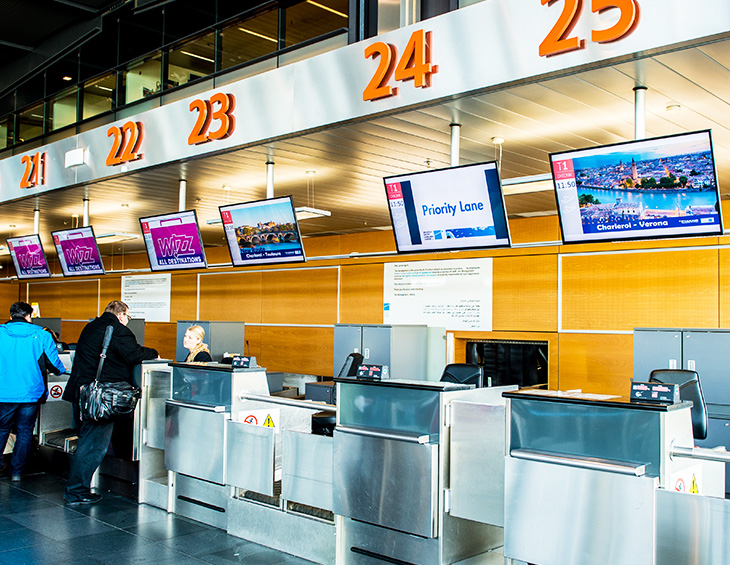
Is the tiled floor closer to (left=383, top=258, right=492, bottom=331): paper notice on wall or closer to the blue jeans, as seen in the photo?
the blue jeans

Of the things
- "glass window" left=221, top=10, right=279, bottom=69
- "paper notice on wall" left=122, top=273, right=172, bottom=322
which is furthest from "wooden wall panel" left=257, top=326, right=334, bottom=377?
"glass window" left=221, top=10, right=279, bottom=69

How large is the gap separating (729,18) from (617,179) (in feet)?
3.53

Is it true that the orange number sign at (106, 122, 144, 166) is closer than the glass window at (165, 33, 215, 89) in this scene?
Yes

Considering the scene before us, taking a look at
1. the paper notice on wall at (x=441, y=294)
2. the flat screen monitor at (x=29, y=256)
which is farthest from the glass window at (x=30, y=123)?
the paper notice on wall at (x=441, y=294)

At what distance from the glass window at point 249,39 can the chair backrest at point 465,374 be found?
3.20 meters

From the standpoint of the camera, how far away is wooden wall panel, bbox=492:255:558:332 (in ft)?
23.9

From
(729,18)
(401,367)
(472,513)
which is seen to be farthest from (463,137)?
(401,367)

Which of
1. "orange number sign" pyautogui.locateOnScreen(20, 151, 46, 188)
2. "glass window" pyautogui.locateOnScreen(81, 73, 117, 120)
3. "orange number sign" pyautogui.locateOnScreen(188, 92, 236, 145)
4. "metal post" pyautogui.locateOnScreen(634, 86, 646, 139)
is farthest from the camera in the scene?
"glass window" pyautogui.locateOnScreen(81, 73, 117, 120)

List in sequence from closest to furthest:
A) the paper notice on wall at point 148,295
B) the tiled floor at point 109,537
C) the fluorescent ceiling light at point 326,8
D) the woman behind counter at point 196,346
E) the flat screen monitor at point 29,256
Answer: the tiled floor at point 109,537
the fluorescent ceiling light at point 326,8
the woman behind counter at point 196,346
the flat screen monitor at point 29,256
the paper notice on wall at point 148,295

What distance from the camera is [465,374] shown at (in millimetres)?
5965

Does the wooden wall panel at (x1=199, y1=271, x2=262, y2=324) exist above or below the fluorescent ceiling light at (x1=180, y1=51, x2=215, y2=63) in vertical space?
below

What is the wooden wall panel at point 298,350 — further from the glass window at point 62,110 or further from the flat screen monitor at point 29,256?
the glass window at point 62,110

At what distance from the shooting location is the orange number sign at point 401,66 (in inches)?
149

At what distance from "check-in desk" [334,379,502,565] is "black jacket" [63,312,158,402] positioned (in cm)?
212
